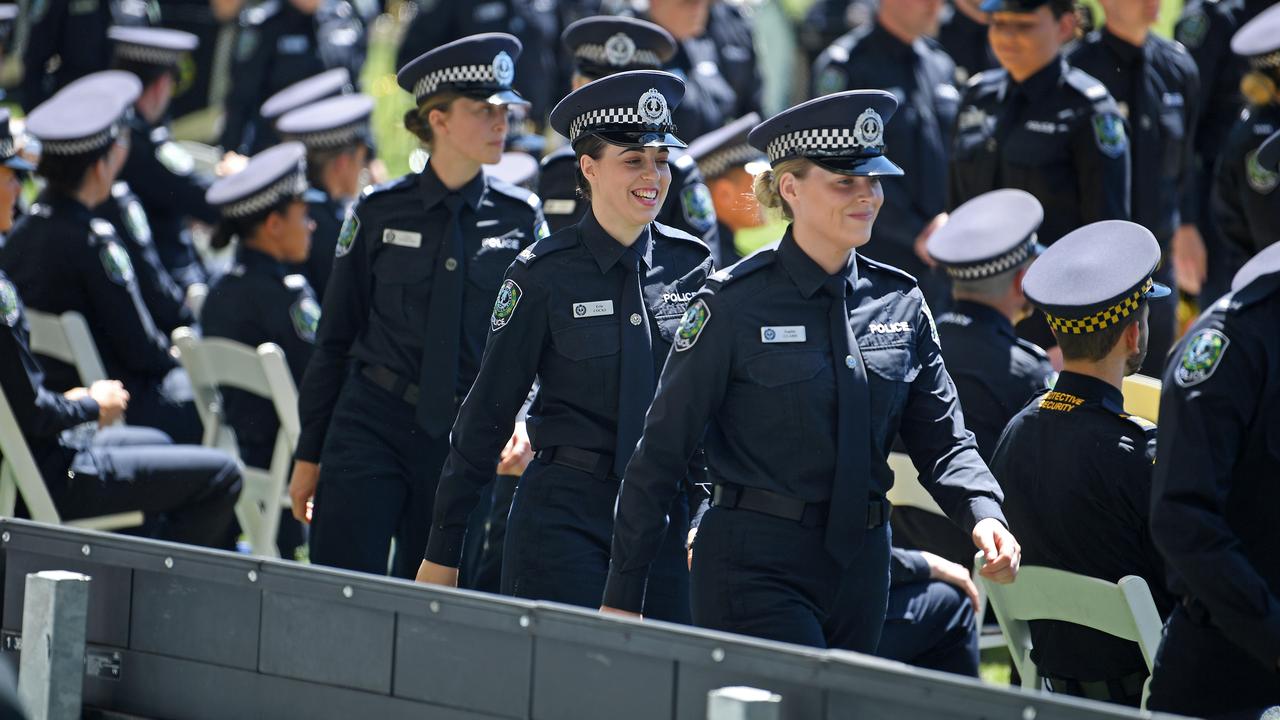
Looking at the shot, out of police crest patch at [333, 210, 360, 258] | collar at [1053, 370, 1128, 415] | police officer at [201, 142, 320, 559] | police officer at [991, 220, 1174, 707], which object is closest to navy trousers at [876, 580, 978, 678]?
police officer at [991, 220, 1174, 707]

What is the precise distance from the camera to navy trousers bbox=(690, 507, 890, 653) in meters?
3.75

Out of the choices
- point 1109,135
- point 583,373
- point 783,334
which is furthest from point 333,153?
point 783,334

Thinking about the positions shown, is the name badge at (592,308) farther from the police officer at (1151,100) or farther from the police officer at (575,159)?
the police officer at (1151,100)

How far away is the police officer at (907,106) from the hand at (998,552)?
465 centimetres

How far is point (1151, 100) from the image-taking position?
7438 mm

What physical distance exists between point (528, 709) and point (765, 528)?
74 centimetres

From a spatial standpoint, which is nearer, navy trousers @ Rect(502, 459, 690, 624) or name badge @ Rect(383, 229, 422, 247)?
navy trousers @ Rect(502, 459, 690, 624)

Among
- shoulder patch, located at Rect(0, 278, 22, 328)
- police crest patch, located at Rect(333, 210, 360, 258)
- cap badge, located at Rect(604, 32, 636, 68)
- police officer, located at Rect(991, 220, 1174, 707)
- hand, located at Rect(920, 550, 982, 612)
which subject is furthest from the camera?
cap badge, located at Rect(604, 32, 636, 68)

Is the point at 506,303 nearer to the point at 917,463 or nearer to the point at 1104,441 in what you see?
the point at 917,463

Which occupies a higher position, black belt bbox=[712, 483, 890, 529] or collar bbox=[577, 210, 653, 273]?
collar bbox=[577, 210, 653, 273]

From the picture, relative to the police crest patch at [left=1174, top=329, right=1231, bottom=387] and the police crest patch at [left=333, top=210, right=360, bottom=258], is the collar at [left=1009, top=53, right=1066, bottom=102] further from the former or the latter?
the police crest patch at [left=1174, top=329, right=1231, bottom=387]

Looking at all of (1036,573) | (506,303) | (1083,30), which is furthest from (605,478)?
(1083,30)

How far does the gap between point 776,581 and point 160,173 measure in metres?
6.64

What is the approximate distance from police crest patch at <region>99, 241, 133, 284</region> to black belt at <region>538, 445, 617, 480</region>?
3296mm
